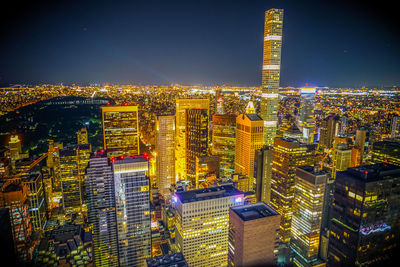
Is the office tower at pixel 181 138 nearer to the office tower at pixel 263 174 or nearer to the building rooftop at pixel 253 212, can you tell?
the office tower at pixel 263 174

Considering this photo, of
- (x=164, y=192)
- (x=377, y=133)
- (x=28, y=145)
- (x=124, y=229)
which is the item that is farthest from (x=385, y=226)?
(x=28, y=145)

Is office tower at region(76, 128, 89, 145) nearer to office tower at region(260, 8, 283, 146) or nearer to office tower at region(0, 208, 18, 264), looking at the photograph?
office tower at region(260, 8, 283, 146)

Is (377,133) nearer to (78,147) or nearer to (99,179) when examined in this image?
(99,179)

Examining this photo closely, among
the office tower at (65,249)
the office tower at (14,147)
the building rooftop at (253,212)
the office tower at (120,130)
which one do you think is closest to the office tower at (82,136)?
the office tower at (120,130)

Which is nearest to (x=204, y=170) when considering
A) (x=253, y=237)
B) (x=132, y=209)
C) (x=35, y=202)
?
(x=132, y=209)

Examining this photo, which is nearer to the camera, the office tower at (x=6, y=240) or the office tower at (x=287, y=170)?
the office tower at (x=6, y=240)

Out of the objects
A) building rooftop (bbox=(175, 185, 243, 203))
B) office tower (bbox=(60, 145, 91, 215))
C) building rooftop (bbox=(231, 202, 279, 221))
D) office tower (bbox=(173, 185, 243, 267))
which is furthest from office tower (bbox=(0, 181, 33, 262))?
building rooftop (bbox=(231, 202, 279, 221))
